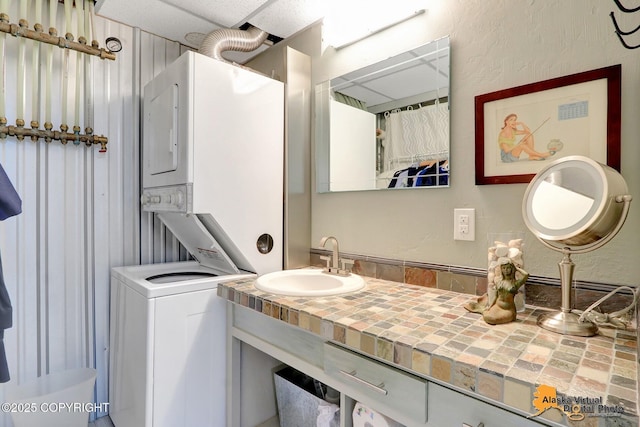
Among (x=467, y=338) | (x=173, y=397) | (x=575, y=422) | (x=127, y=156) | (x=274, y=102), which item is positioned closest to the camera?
(x=575, y=422)

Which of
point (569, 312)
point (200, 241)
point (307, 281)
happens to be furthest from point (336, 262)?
point (569, 312)

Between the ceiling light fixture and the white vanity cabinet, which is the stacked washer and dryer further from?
the ceiling light fixture

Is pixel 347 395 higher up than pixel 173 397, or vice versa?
pixel 347 395

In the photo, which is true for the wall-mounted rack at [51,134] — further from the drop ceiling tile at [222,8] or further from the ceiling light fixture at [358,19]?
the ceiling light fixture at [358,19]

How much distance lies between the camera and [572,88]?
1168 millimetres

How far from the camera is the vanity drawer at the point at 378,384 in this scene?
0.91 metres

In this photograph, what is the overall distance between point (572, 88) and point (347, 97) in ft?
3.47

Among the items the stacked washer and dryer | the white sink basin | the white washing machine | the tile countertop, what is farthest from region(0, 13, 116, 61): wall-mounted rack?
the tile countertop

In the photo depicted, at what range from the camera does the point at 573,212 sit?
1.01 m

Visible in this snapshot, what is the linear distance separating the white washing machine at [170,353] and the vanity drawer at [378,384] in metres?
0.74

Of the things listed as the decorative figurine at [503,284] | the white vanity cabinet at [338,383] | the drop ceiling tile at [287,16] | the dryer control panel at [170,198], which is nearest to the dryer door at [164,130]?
the dryer control panel at [170,198]

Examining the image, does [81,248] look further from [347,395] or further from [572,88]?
[572,88]

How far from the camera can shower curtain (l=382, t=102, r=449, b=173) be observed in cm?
150

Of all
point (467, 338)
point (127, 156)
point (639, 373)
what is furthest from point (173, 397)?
point (639, 373)
